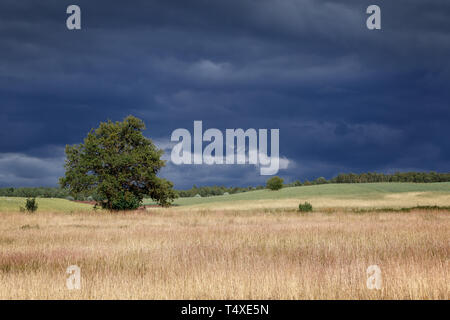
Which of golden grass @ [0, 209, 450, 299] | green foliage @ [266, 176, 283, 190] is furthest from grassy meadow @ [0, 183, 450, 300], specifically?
green foliage @ [266, 176, 283, 190]

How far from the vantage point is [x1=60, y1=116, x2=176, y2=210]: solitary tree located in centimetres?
4238

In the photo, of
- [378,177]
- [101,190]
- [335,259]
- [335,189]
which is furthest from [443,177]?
[335,259]

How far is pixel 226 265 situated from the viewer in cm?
1109

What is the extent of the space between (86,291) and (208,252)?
5843mm

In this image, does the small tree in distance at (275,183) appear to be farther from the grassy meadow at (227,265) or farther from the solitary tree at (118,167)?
the grassy meadow at (227,265)

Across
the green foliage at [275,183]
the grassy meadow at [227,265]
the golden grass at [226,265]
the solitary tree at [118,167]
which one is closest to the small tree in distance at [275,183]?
the green foliage at [275,183]

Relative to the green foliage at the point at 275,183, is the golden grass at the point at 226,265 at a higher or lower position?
lower

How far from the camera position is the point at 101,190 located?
138 ft

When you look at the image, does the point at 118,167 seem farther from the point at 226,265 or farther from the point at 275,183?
the point at 275,183

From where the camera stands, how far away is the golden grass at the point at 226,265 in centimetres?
816

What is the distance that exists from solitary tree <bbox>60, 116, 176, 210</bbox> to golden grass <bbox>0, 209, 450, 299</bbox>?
22.0m

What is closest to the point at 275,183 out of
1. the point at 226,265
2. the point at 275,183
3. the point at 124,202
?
the point at 275,183

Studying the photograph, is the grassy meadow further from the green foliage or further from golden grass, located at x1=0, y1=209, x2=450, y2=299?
the green foliage

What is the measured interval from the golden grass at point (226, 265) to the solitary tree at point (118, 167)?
2203 cm
